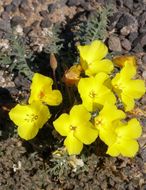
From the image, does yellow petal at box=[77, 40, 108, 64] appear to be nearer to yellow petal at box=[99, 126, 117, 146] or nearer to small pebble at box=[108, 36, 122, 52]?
yellow petal at box=[99, 126, 117, 146]

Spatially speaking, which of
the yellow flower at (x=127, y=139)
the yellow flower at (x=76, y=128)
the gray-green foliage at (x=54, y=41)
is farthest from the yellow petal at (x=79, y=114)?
the gray-green foliage at (x=54, y=41)

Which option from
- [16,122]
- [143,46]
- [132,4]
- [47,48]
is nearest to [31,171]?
[16,122]

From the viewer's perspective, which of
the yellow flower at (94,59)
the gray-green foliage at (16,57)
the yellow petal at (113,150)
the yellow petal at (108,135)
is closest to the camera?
the yellow petal at (108,135)

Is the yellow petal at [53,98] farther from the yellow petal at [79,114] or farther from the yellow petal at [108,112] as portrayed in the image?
the yellow petal at [108,112]

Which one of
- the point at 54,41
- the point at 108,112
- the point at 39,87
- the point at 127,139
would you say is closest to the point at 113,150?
the point at 127,139

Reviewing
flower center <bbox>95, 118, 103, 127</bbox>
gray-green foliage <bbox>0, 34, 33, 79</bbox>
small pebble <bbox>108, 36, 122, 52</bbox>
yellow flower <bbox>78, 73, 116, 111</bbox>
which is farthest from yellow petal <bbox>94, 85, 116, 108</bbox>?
small pebble <bbox>108, 36, 122, 52</bbox>

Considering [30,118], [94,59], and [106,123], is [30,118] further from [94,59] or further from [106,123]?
[94,59]
